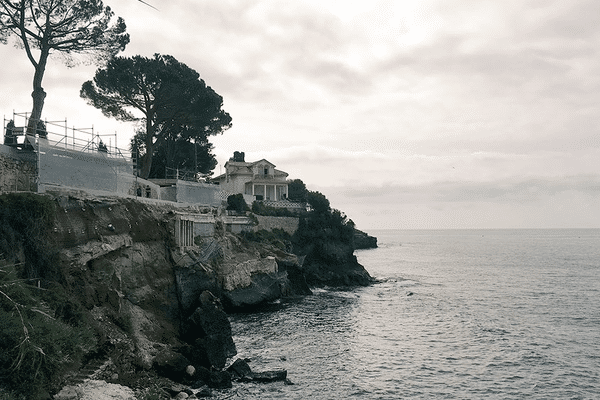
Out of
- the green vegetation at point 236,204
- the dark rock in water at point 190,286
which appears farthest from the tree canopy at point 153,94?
the dark rock in water at point 190,286

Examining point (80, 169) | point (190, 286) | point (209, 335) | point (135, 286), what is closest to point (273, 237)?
point (190, 286)

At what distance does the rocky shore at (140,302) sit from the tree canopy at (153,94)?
55.6ft

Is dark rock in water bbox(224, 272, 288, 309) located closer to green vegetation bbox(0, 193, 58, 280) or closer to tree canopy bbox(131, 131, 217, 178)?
tree canopy bbox(131, 131, 217, 178)

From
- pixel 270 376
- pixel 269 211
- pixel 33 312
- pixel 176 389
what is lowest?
pixel 270 376

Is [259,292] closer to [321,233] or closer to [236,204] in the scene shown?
[236,204]

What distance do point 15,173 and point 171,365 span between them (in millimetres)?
15923

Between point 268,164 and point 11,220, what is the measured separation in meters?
62.0

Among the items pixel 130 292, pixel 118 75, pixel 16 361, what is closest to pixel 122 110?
pixel 118 75

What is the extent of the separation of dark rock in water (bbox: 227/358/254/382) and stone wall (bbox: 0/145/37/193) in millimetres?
16321

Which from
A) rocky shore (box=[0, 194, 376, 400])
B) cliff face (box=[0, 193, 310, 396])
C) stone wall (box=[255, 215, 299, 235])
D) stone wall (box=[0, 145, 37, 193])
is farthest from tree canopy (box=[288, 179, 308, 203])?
stone wall (box=[0, 145, 37, 193])

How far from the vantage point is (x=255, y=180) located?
81.1 m

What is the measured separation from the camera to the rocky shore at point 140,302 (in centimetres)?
2292

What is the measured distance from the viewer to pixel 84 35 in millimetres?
39531

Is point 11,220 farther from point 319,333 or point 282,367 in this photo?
point 319,333
